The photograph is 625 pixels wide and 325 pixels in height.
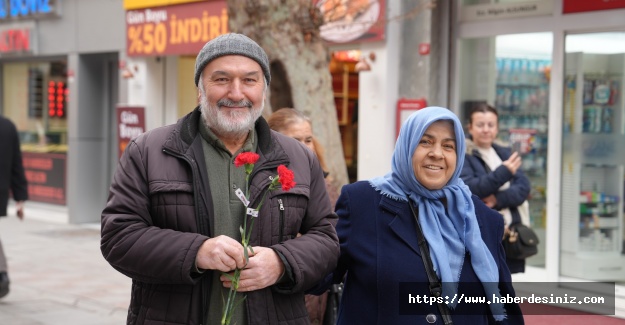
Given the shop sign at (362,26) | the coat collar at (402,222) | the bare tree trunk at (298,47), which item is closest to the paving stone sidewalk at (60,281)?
the bare tree trunk at (298,47)

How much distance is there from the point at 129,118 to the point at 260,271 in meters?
10.8

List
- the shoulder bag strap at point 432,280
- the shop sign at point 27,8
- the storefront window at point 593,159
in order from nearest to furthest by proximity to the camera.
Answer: the shoulder bag strap at point 432,280
the storefront window at point 593,159
the shop sign at point 27,8

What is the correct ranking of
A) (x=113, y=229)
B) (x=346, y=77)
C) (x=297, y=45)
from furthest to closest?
(x=346, y=77), (x=297, y=45), (x=113, y=229)

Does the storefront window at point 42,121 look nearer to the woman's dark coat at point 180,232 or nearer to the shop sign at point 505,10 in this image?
the shop sign at point 505,10

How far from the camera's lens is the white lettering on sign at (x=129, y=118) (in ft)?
43.8

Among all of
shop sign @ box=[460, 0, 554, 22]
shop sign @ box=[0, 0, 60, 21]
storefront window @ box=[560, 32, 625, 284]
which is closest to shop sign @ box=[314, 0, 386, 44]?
shop sign @ box=[460, 0, 554, 22]

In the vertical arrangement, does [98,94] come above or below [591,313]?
above

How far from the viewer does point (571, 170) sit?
8.97 metres

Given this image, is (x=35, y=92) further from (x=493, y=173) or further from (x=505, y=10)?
(x=493, y=173)

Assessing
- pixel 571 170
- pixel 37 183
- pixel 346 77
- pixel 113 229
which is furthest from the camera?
pixel 37 183

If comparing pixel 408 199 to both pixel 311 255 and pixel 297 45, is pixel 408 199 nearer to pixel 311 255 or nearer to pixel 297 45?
pixel 311 255

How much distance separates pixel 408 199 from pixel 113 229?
3.71ft

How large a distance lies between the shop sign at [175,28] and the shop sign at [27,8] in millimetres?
2367

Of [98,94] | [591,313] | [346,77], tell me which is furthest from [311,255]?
[98,94]
